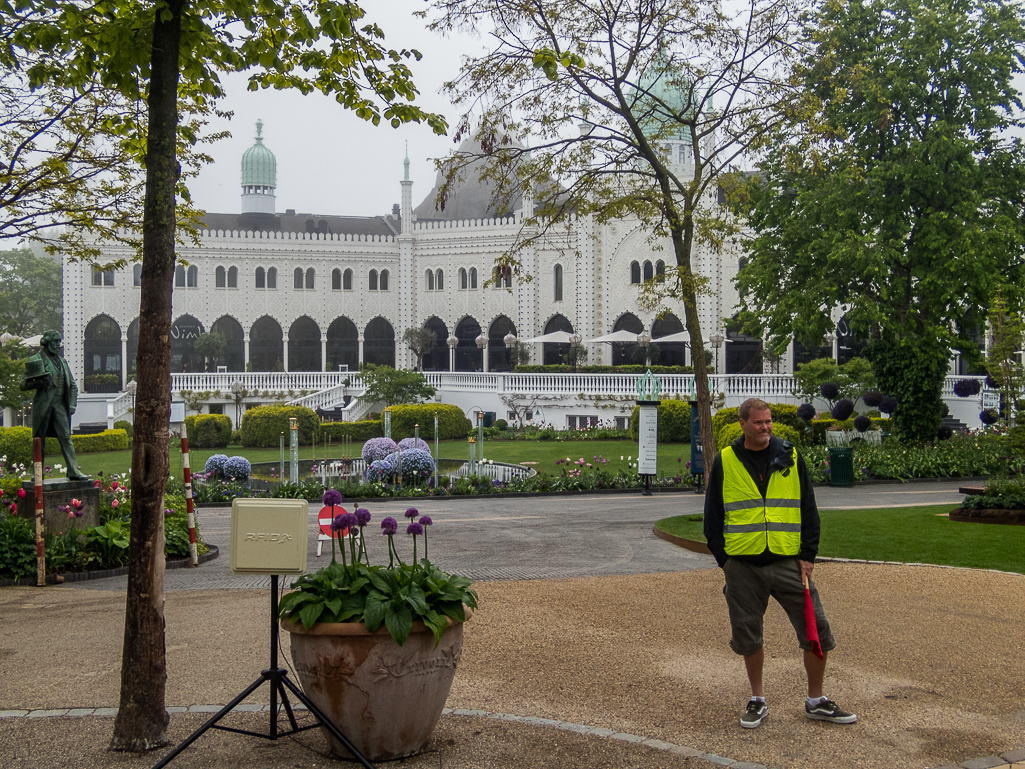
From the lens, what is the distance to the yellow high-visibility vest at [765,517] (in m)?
5.86

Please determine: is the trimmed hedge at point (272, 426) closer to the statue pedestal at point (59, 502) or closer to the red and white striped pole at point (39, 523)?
the statue pedestal at point (59, 502)

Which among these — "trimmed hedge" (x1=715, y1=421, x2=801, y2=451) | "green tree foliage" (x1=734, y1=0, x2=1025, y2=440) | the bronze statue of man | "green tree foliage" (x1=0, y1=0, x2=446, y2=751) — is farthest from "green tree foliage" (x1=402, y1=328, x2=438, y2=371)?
"green tree foliage" (x1=0, y1=0, x2=446, y2=751)

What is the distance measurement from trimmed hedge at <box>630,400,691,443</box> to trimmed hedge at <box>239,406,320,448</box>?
1206 cm

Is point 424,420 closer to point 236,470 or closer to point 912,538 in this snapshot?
point 236,470

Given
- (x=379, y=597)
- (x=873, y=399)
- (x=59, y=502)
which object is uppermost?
(x=873, y=399)

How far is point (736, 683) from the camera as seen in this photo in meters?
6.61

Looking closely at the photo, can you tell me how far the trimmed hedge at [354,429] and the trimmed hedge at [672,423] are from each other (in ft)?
33.0

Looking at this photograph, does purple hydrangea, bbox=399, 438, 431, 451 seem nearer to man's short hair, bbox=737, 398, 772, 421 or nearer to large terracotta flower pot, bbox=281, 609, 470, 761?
man's short hair, bbox=737, 398, 772, 421

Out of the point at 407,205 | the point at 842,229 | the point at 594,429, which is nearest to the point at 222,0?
the point at 842,229

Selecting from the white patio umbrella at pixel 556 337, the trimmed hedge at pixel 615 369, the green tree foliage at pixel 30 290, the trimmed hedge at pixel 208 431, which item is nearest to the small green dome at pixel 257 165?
the green tree foliage at pixel 30 290

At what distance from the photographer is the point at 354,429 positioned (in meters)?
36.2

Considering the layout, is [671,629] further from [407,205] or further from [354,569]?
[407,205]

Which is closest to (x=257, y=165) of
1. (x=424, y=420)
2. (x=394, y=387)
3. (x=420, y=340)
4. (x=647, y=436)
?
(x=420, y=340)

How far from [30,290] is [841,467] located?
64668 millimetres
